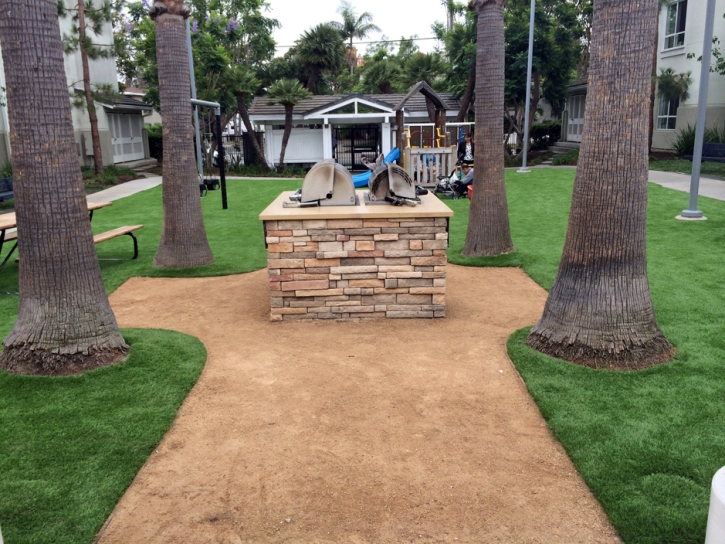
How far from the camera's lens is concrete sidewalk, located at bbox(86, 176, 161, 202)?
17748mm

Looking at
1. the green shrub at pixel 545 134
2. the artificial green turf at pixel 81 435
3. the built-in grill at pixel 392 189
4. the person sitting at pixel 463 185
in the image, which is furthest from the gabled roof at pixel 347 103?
the artificial green turf at pixel 81 435

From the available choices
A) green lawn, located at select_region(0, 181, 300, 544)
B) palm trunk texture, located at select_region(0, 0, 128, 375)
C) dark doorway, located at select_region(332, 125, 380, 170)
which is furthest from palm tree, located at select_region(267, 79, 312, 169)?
palm trunk texture, located at select_region(0, 0, 128, 375)

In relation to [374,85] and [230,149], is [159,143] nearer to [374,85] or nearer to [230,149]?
[230,149]

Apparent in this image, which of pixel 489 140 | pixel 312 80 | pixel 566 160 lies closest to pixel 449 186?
pixel 489 140

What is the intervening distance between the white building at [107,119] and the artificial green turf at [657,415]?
2128 cm

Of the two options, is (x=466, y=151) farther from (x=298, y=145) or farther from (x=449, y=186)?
(x=298, y=145)

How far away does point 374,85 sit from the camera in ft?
118

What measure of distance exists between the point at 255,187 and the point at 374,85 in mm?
17926

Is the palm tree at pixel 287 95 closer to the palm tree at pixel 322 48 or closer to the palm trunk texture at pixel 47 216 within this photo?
the palm tree at pixel 322 48

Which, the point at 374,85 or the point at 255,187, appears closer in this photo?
the point at 255,187

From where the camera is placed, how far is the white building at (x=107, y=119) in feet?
79.5

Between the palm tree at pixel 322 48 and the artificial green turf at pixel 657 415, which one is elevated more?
the palm tree at pixel 322 48

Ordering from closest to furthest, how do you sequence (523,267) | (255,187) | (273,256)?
(273,256)
(523,267)
(255,187)

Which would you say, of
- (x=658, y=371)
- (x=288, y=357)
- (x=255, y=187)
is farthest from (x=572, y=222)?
(x=255, y=187)
